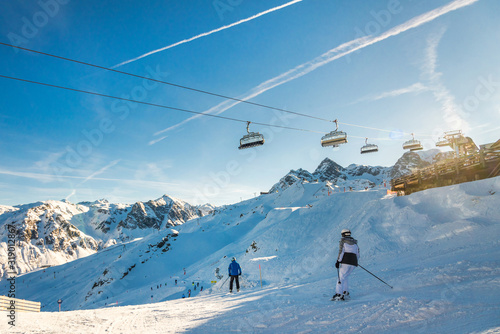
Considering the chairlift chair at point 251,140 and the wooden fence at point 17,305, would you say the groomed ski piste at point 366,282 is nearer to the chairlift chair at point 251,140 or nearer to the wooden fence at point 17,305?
the wooden fence at point 17,305

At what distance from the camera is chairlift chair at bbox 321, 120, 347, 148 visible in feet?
51.1

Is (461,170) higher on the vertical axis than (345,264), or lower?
higher

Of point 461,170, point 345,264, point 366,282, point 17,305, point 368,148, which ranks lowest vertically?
point 366,282

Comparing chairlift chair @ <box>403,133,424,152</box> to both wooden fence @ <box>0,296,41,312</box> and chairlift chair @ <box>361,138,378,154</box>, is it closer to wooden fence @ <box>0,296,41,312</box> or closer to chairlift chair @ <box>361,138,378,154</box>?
chairlift chair @ <box>361,138,378,154</box>

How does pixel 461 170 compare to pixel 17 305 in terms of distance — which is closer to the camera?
pixel 17 305

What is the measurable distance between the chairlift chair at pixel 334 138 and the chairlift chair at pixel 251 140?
4569mm

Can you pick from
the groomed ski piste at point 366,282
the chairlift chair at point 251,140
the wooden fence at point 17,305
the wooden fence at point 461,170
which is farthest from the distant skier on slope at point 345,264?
the wooden fence at point 461,170

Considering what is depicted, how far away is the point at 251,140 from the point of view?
45.9ft

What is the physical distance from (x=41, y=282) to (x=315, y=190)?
554 ft

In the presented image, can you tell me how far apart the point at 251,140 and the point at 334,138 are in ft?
17.8

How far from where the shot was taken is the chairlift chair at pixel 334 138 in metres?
15.6

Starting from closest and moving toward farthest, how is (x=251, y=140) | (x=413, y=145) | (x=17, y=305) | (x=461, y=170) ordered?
1. (x=17, y=305)
2. (x=251, y=140)
3. (x=461, y=170)
4. (x=413, y=145)

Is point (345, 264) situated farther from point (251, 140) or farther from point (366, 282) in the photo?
point (251, 140)

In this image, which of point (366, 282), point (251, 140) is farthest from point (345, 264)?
point (251, 140)
